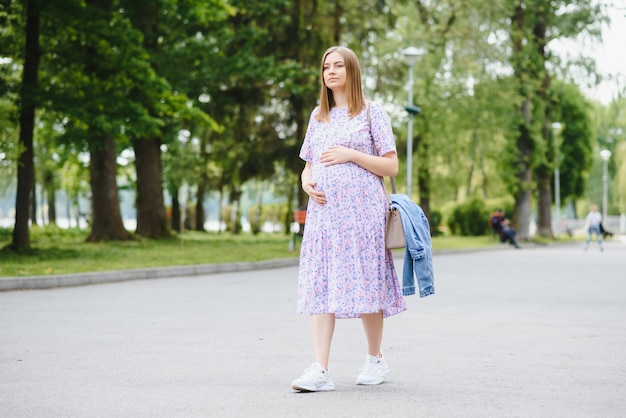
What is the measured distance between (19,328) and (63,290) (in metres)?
4.89

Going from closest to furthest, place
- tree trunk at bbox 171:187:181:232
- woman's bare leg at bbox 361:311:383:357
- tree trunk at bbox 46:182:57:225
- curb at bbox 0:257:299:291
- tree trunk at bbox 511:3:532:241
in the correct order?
woman's bare leg at bbox 361:311:383:357, curb at bbox 0:257:299:291, tree trunk at bbox 511:3:532:241, tree trunk at bbox 171:187:181:232, tree trunk at bbox 46:182:57:225

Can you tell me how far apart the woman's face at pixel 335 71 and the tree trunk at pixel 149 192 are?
1028 inches

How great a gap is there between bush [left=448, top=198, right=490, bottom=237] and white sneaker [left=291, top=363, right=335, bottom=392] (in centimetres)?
4975

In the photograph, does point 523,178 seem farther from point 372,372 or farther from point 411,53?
point 372,372

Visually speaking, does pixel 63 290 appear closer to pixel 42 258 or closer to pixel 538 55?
pixel 42 258

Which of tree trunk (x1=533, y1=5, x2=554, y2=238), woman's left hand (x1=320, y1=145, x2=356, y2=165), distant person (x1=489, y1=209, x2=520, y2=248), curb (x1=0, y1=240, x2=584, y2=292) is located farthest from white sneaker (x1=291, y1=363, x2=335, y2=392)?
tree trunk (x1=533, y1=5, x2=554, y2=238)

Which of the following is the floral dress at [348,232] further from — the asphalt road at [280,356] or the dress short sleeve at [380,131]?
the asphalt road at [280,356]

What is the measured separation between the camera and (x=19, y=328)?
9.71m

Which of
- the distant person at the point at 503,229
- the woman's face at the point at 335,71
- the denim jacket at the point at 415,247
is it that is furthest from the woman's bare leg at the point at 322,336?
the distant person at the point at 503,229

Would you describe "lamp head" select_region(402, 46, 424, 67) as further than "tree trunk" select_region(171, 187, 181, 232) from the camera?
No

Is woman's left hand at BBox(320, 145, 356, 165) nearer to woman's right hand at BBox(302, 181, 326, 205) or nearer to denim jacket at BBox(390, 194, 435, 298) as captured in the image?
woman's right hand at BBox(302, 181, 326, 205)

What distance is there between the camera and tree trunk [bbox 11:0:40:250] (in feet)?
69.2

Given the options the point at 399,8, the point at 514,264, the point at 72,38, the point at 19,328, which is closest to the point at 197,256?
the point at 72,38

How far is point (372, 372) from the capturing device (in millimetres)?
6422
